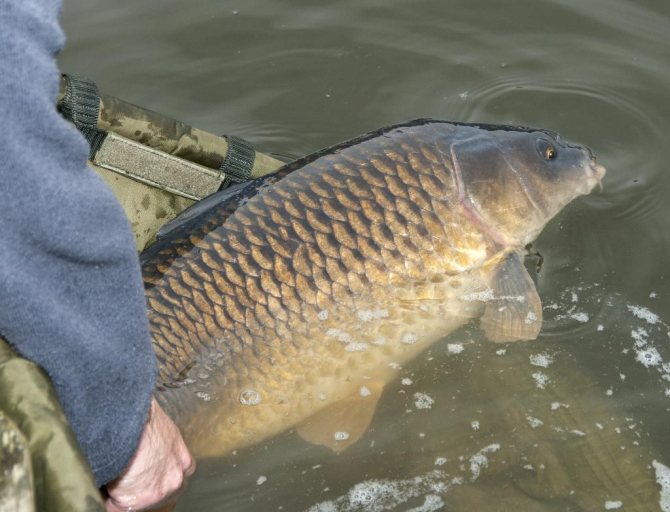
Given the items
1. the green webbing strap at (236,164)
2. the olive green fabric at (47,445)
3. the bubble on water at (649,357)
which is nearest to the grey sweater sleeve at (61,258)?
the olive green fabric at (47,445)

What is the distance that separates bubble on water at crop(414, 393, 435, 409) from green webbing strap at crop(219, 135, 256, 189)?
116 centimetres

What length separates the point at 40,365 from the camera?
1.82m

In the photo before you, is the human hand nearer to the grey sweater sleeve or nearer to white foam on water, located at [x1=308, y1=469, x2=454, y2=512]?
the grey sweater sleeve

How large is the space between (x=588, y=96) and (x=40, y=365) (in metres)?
3.63

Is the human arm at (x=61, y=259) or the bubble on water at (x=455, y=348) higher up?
the human arm at (x=61, y=259)

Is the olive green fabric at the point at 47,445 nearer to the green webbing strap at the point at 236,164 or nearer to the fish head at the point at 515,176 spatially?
the fish head at the point at 515,176

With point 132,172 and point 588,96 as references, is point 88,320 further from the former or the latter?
point 588,96

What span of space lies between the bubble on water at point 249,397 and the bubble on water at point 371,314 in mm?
445

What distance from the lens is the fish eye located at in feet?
12.3

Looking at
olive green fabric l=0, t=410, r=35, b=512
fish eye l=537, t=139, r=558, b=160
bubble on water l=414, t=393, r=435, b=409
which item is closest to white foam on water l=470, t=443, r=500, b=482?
bubble on water l=414, t=393, r=435, b=409

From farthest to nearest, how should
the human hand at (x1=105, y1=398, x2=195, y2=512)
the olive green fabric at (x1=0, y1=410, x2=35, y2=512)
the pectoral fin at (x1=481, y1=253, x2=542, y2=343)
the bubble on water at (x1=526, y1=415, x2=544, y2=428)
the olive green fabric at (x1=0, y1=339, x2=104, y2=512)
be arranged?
the pectoral fin at (x1=481, y1=253, x2=542, y2=343)
the bubble on water at (x1=526, y1=415, x2=544, y2=428)
the human hand at (x1=105, y1=398, x2=195, y2=512)
the olive green fabric at (x1=0, y1=339, x2=104, y2=512)
the olive green fabric at (x1=0, y1=410, x2=35, y2=512)

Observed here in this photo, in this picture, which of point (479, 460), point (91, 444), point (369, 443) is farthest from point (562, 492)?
point (91, 444)

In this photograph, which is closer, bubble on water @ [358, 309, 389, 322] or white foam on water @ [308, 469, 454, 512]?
white foam on water @ [308, 469, 454, 512]

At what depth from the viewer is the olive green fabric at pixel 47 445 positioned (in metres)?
1.62
